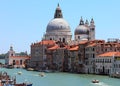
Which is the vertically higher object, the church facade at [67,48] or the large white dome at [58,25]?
the large white dome at [58,25]

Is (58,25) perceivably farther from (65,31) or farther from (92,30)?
(92,30)

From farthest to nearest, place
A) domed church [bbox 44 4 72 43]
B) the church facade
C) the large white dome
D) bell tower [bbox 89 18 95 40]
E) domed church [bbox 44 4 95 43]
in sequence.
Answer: the large white dome < domed church [bbox 44 4 72 43] < domed church [bbox 44 4 95 43] < bell tower [bbox 89 18 95 40] < the church facade

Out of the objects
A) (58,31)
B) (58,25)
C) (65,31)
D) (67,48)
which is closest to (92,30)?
(65,31)

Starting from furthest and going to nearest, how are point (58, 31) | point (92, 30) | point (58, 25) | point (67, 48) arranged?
1. point (58, 25)
2. point (58, 31)
3. point (92, 30)
4. point (67, 48)

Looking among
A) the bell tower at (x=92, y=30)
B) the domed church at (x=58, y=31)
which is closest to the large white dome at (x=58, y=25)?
the domed church at (x=58, y=31)

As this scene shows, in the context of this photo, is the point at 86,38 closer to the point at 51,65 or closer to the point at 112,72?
the point at 51,65

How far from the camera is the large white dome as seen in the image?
285 feet

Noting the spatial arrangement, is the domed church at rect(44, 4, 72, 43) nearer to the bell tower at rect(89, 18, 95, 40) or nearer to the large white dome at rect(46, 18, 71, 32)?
the large white dome at rect(46, 18, 71, 32)

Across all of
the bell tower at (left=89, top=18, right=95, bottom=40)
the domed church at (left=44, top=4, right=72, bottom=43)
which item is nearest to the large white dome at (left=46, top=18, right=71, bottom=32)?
the domed church at (left=44, top=4, right=72, bottom=43)

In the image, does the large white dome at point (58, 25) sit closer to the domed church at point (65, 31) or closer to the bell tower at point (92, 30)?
the domed church at point (65, 31)

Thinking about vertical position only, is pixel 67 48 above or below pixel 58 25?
below

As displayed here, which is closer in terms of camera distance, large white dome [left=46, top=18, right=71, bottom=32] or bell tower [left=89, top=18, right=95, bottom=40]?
bell tower [left=89, top=18, right=95, bottom=40]

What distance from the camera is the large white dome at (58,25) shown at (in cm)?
8700

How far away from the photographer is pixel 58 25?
87375 mm
